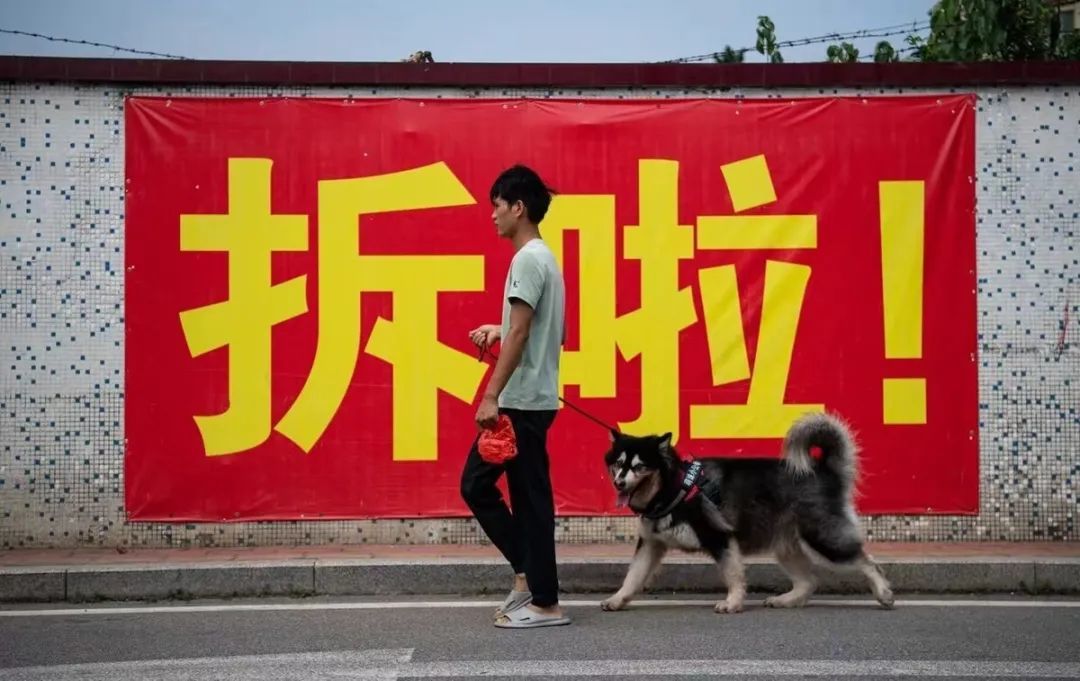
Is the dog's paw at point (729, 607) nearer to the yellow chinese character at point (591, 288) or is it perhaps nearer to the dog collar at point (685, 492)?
the dog collar at point (685, 492)

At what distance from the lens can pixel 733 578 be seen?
25.5ft

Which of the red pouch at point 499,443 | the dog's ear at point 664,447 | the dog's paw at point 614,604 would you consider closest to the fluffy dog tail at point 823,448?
the dog's ear at point 664,447

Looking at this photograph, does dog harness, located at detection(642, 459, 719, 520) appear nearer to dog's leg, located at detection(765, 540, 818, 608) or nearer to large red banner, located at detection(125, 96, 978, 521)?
dog's leg, located at detection(765, 540, 818, 608)

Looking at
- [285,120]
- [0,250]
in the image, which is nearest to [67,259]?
[0,250]

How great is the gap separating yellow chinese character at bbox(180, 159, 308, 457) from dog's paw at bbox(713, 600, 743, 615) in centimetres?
346

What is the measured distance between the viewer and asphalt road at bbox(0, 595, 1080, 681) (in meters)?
6.18

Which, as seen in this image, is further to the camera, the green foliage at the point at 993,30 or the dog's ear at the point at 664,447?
the green foliage at the point at 993,30

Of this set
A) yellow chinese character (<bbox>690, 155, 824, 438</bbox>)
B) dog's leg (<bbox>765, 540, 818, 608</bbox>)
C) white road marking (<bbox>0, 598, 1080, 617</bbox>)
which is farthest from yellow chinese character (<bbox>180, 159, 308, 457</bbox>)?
dog's leg (<bbox>765, 540, 818, 608</bbox>)

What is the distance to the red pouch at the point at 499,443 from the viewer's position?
7.15m

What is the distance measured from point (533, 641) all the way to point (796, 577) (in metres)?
1.88

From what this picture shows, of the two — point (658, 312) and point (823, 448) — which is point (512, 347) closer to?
point (823, 448)

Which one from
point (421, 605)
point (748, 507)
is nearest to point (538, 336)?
point (748, 507)

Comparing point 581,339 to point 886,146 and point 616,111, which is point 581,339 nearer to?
point 616,111

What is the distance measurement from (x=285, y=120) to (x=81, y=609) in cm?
349
